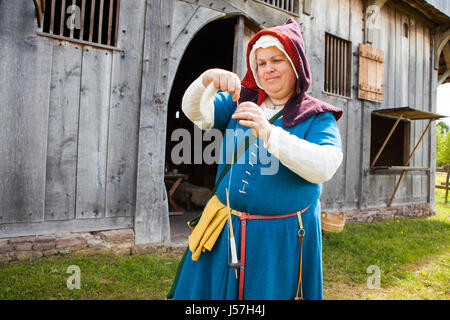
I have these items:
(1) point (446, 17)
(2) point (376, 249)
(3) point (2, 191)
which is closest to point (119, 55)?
(3) point (2, 191)

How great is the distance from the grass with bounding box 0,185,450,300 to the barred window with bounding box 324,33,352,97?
9.66 feet

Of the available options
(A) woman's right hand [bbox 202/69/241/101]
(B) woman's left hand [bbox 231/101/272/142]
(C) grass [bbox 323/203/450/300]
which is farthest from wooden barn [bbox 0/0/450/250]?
(B) woman's left hand [bbox 231/101/272/142]

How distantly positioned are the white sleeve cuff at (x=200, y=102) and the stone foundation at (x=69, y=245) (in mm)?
2737

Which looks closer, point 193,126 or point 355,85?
point 355,85

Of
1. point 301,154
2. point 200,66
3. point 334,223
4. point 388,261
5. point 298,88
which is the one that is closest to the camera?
point 301,154

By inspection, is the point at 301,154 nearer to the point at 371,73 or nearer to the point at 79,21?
the point at 79,21

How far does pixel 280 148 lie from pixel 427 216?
8.75 metres

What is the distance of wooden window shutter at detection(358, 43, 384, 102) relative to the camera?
258 inches

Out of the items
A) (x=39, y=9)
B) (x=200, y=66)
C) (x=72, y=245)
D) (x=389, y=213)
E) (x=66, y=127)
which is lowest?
(x=72, y=245)

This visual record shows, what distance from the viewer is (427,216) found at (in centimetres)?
812

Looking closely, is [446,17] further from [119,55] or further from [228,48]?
[119,55]

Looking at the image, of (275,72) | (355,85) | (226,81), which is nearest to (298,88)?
(275,72)

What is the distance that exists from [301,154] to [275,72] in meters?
0.48

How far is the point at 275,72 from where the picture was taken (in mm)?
1443
